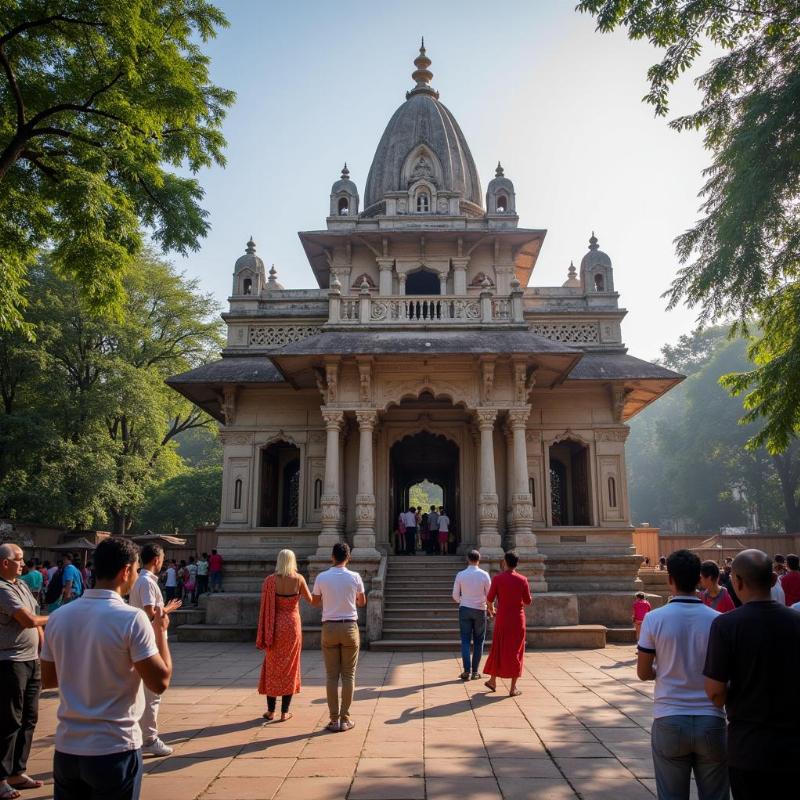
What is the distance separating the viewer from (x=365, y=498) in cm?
1549

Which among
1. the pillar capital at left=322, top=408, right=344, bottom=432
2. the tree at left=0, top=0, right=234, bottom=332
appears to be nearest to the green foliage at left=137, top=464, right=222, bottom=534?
the pillar capital at left=322, top=408, right=344, bottom=432

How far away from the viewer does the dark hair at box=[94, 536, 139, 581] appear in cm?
336

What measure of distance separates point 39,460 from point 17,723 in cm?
2359

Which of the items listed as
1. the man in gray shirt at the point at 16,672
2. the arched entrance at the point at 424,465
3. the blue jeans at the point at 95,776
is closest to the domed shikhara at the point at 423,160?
the arched entrance at the point at 424,465

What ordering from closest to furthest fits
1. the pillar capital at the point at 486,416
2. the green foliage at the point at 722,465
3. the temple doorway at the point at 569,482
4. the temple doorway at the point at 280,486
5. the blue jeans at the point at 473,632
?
the blue jeans at the point at 473,632 → the pillar capital at the point at 486,416 → the temple doorway at the point at 569,482 → the temple doorway at the point at 280,486 → the green foliage at the point at 722,465

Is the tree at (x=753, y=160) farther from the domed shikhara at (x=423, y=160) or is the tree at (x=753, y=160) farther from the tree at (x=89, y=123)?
the domed shikhara at (x=423, y=160)

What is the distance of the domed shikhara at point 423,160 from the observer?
22.6 m

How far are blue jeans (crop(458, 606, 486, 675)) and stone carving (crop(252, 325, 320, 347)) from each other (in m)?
11.0

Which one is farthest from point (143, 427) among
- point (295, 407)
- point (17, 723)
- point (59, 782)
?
point (59, 782)

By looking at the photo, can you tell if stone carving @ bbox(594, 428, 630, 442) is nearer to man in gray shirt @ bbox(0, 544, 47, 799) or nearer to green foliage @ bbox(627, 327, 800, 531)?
man in gray shirt @ bbox(0, 544, 47, 799)

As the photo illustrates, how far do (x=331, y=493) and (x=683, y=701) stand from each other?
12.6 metres

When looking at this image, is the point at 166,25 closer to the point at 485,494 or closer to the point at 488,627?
the point at 485,494

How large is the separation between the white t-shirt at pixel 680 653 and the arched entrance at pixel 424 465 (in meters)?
15.7

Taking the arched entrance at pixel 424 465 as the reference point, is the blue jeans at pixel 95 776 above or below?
below
